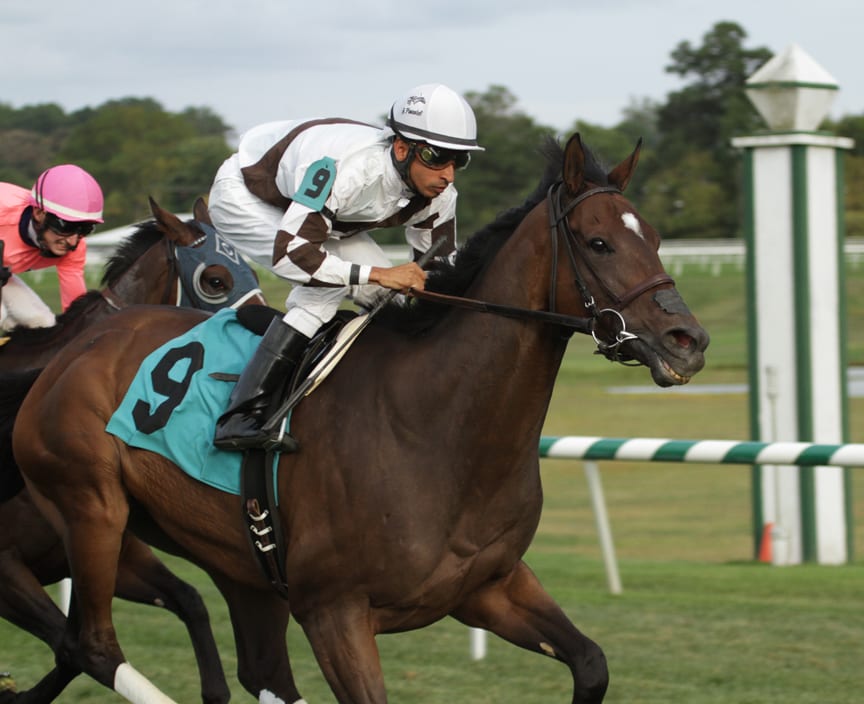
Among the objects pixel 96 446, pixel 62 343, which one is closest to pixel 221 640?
pixel 62 343

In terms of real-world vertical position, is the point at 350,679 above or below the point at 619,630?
above

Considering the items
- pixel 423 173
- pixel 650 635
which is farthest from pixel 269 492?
pixel 650 635

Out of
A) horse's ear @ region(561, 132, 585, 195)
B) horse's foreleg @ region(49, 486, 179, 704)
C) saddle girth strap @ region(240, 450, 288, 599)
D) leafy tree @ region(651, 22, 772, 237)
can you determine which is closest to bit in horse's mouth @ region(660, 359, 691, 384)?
horse's ear @ region(561, 132, 585, 195)

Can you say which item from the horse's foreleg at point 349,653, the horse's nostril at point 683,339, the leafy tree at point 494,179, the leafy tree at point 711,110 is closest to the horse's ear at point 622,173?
the horse's nostril at point 683,339

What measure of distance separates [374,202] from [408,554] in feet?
3.40

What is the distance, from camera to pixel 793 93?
8289 millimetres

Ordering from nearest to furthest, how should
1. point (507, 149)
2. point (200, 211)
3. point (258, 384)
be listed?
1. point (258, 384)
2. point (200, 211)
3. point (507, 149)

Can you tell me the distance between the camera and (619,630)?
6.13 m

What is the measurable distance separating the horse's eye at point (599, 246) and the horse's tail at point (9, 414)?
7.40 ft

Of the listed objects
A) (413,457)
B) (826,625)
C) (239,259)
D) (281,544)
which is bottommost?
(826,625)

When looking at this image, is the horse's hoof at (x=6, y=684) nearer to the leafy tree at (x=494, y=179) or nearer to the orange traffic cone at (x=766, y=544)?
the orange traffic cone at (x=766, y=544)

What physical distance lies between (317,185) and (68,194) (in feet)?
5.44

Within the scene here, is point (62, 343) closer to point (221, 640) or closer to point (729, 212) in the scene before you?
point (221, 640)

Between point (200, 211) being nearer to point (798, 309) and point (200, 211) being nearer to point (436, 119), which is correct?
point (436, 119)
